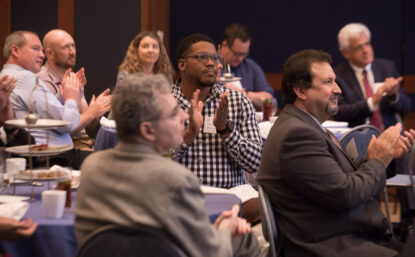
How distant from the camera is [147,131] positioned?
5.74 ft

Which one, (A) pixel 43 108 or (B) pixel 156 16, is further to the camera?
(B) pixel 156 16

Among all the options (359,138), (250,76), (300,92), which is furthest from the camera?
(250,76)

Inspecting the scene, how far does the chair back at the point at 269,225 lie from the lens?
245cm

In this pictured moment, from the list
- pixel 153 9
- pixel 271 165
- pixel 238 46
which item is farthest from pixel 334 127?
pixel 153 9

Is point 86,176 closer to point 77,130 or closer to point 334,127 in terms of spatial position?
point 77,130

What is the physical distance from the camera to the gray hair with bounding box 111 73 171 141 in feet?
5.69

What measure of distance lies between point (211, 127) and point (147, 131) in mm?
1667

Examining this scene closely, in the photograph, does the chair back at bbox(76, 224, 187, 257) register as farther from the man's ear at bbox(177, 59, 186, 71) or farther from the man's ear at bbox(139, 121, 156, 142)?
the man's ear at bbox(177, 59, 186, 71)

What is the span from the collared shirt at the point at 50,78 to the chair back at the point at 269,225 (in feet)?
9.49

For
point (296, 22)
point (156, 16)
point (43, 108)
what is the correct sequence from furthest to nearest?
point (296, 22)
point (156, 16)
point (43, 108)

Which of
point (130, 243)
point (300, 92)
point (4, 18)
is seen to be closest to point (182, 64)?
→ point (300, 92)

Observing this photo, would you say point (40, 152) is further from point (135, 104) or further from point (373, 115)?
point (373, 115)

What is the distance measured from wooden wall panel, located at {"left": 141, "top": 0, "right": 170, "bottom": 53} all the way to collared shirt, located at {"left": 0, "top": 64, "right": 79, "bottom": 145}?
2.64 metres

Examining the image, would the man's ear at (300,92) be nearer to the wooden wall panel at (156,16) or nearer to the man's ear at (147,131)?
the man's ear at (147,131)
